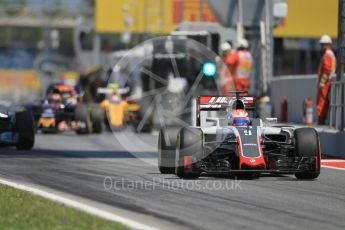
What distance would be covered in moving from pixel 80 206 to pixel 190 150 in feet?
10.5

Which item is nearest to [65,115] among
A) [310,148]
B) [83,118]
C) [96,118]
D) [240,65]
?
[83,118]

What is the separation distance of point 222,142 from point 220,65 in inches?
477

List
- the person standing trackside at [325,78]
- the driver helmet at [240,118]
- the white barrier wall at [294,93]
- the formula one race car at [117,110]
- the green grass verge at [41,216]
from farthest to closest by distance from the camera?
the formula one race car at [117,110]
the white barrier wall at [294,93]
the person standing trackside at [325,78]
the driver helmet at [240,118]
the green grass verge at [41,216]

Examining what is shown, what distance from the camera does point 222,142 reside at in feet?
45.2

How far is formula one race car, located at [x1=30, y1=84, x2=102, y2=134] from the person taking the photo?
28672 millimetres

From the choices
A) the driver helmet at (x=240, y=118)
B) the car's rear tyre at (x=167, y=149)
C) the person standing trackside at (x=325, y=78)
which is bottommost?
the car's rear tyre at (x=167, y=149)

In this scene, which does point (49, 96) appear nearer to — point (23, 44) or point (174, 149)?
point (174, 149)

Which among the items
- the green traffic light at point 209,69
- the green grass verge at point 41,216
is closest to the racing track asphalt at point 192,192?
the green grass verge at point 41,216

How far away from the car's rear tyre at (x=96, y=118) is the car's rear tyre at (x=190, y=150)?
49.0 feet

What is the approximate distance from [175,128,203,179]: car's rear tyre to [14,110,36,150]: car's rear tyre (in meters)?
7.15

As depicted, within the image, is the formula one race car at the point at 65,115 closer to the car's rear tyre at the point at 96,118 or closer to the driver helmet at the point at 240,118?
the car's rear tyre at the point at 96,118

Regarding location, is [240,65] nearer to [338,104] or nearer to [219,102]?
[338,104]

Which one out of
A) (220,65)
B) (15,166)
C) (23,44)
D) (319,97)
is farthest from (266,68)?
(23,44)

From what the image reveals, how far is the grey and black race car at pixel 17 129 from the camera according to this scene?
20391mm
